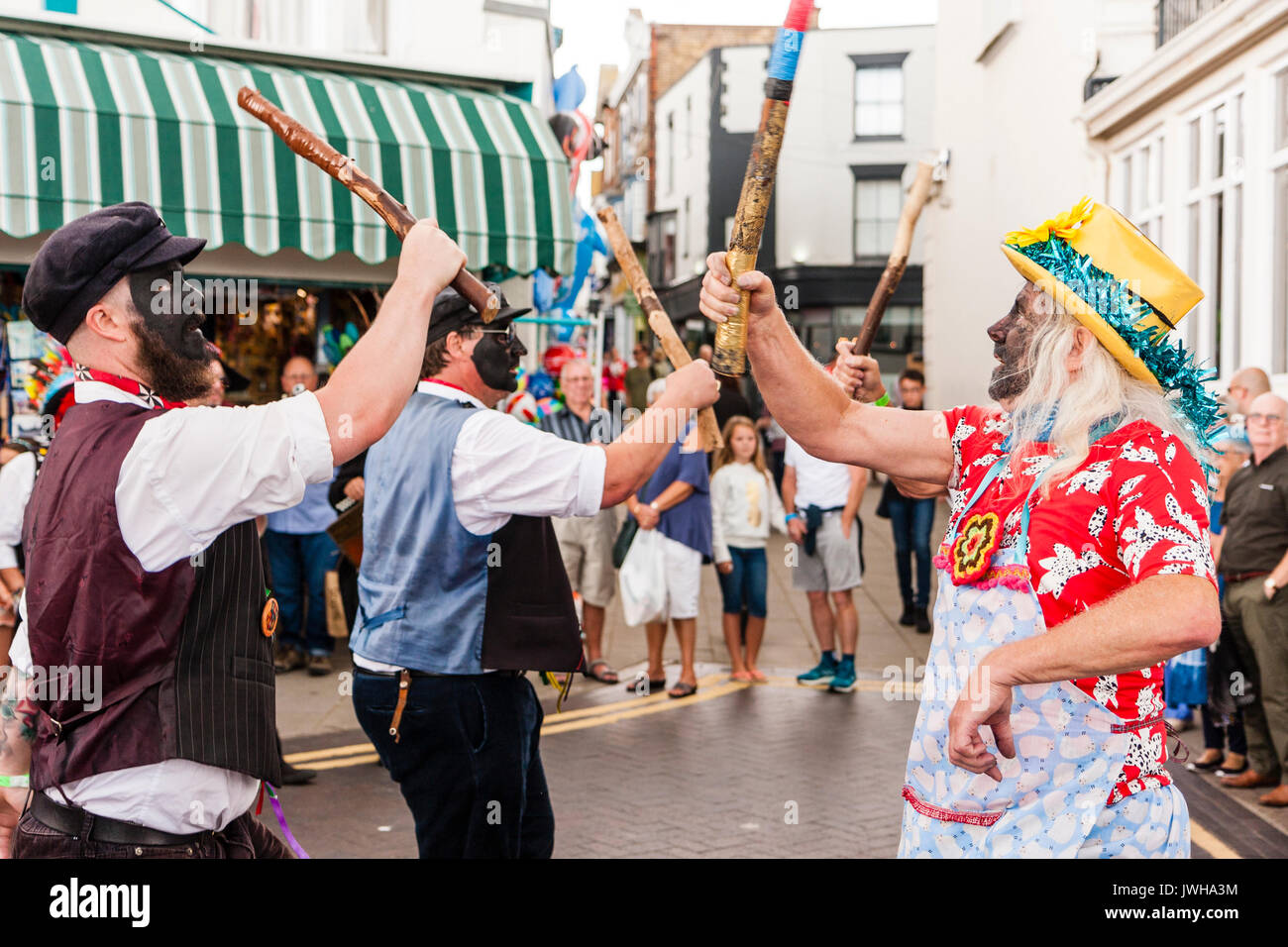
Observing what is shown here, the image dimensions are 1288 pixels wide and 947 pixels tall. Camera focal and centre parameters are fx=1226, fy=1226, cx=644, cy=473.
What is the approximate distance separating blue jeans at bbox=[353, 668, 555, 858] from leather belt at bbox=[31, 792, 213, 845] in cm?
112

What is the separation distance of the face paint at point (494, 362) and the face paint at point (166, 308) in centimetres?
132

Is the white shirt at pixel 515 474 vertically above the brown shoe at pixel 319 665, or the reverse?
the white shirt at pixel 515 474

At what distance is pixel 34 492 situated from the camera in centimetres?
240

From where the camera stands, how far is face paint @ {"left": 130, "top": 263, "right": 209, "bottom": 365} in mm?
2451

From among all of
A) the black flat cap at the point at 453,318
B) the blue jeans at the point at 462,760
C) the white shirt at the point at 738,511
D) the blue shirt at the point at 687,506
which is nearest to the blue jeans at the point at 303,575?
the blue shirt at the point at 687,506

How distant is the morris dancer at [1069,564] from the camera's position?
2.30 metres

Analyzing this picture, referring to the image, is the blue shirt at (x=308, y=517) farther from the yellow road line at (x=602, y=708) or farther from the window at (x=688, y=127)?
the window at (x=688, y=127)

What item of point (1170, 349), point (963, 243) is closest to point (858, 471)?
point (1170, 349)

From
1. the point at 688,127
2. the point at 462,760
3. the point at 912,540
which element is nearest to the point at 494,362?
the point at 462,760

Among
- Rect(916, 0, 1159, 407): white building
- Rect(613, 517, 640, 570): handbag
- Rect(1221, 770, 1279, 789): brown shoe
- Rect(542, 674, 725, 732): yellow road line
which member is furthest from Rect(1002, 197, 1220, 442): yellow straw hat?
Rect(916, 0, 1159, 407): white building

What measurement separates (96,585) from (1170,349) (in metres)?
2.16

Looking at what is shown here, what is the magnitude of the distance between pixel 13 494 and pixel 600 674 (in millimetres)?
4290

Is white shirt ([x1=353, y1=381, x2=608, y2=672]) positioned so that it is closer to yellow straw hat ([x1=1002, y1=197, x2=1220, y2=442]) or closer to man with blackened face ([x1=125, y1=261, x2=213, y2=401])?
man with blackened face ([x1=125, y1=261, x2=213, y2=401])

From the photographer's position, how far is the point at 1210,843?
215 inches
